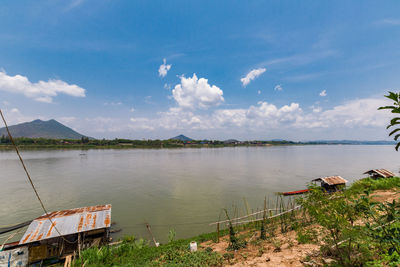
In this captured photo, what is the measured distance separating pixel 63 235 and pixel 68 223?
0.76 meters

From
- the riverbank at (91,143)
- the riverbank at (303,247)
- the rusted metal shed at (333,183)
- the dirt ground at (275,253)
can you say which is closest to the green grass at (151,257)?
the riverbank at (303,247)

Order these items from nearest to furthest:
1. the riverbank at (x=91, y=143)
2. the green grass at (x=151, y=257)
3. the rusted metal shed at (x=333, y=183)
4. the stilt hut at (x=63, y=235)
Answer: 1. the green grass at (x=151, y=257)
2. the stilt hut at (x=63, y=235)
3. the rusted metal shed at (x=333, y=183)
4. the riverbank at (x=91, y=143)

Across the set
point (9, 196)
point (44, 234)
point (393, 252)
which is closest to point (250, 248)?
point (393, 252)

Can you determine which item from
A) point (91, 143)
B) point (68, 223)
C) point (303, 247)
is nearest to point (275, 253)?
point (303, 247)

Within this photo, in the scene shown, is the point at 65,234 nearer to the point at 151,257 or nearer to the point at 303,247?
the point at 151,257

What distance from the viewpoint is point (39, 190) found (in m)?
21.7

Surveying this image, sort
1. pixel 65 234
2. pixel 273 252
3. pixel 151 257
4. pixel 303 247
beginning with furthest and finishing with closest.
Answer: pixel 65 234 → pixel 151 257 → pixel 273 252 → pixel 303 247

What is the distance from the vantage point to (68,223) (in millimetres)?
9000

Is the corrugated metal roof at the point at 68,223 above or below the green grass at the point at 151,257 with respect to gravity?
above

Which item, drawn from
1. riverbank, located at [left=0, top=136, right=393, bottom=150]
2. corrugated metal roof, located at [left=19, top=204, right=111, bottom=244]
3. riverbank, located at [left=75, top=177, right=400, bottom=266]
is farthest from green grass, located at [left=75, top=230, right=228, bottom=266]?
riverbank, located at [left=0, top=136, right=393, bottom=150]

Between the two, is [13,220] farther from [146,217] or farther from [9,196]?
[146,217]

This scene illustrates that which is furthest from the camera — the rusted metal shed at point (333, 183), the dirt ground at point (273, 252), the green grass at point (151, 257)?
the rusted metal shed at point (333, 183)

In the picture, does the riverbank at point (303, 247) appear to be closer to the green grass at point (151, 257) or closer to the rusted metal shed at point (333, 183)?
the green grass at point (151, 257)

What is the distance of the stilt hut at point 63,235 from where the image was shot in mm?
7980
